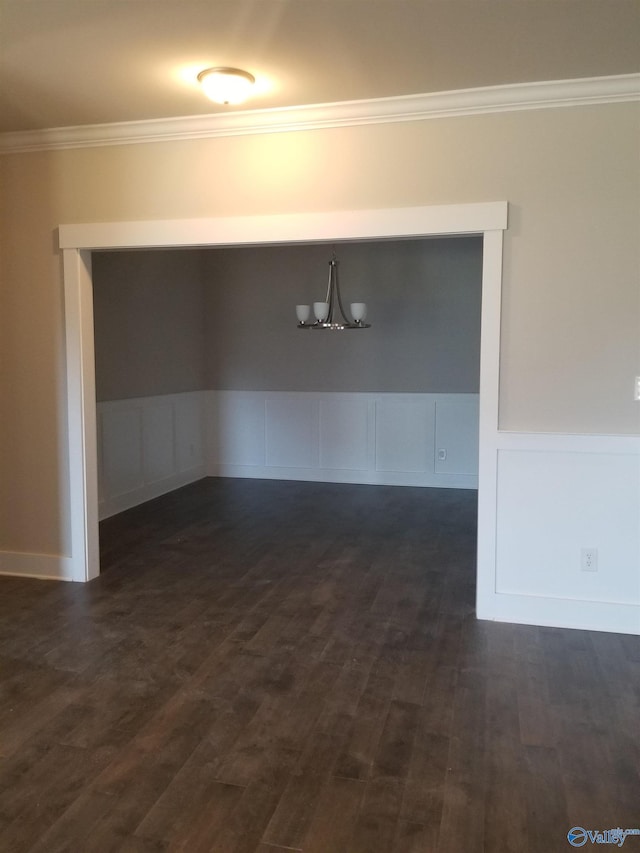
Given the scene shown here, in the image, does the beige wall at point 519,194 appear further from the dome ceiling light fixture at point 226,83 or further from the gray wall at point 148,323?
the gray wall at point 148,323

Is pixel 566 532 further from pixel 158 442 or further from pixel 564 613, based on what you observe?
pixel 158 442

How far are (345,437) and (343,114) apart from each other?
3882mm

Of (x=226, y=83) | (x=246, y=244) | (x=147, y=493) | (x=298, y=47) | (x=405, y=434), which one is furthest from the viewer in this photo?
(x=405, y=434)

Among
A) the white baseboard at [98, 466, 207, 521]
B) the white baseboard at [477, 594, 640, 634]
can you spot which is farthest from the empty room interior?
the white baseboard at [98, 466, 207, 521]

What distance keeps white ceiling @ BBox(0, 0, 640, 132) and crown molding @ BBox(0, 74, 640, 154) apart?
0.23 ft

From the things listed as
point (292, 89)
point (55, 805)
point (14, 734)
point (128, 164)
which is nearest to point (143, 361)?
point (128, 164)

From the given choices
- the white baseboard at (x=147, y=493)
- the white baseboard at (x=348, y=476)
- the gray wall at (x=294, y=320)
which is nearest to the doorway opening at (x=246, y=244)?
the white baseboard at (x=147, y=493)

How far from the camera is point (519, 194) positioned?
326 cm

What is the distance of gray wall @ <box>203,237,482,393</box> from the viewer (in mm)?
6566

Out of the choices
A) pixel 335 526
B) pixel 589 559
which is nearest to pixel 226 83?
pixel 589 559

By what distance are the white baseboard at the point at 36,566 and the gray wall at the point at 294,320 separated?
2112mm

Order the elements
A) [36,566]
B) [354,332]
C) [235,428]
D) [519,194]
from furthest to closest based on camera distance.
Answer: [235,428] → [354,332] → [36,566] → [519,194]

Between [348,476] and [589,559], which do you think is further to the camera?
[348,476]

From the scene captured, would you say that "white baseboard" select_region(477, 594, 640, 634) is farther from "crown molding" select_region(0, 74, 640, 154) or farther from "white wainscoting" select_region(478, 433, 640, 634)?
"crown molding" select_region(0, 74, 640, 154)
